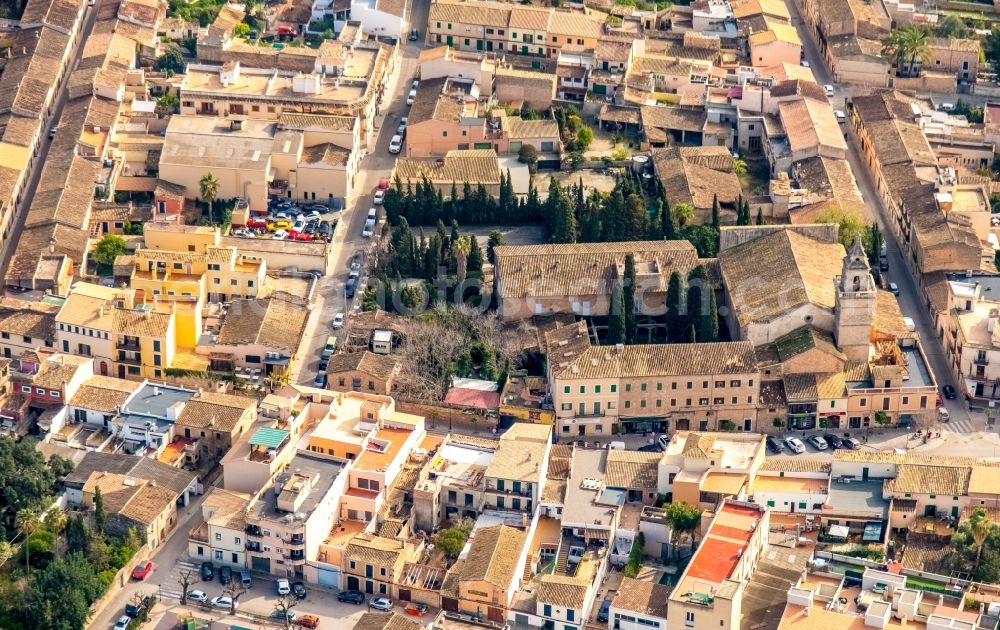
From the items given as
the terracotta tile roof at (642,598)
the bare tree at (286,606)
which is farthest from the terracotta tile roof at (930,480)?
the bare tree at (286,606)

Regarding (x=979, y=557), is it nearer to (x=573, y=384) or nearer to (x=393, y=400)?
(x=573, y=384)

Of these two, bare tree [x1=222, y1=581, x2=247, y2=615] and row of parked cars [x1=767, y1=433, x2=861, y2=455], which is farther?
row of parked cars [x1=767, y1=433, x2=861, y2=455]

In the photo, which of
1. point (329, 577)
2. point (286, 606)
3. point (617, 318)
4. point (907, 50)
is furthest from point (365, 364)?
point (907, 50)

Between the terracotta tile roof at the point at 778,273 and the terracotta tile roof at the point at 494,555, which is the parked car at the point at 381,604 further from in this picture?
the terracotta tile roof at the point at 778,273

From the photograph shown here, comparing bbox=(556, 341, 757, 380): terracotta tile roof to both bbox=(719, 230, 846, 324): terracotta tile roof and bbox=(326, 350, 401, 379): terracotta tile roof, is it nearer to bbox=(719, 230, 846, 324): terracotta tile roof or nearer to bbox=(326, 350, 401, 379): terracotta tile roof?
A: bbox=(719, 230, 846, 324): terracotta tile roof

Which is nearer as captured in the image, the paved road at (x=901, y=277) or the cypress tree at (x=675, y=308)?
the paved road at (x=901, y=277)

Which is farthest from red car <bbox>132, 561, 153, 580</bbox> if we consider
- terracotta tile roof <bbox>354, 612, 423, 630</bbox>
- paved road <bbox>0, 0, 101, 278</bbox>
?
paved road <bbox>0, 0, 101, 278</bbox>

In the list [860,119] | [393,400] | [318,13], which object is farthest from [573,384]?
[318,13]
